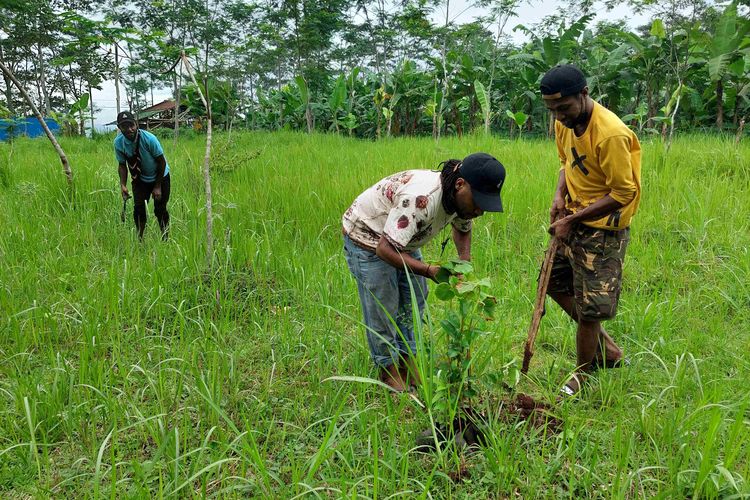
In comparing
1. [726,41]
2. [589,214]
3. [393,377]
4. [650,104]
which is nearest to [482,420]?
[393,377]

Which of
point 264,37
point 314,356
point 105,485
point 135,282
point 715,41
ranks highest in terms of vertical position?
point 264,37

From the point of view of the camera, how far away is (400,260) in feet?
7.20

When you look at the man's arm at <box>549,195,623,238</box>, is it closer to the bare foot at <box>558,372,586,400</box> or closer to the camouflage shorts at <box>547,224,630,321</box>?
the camouflage shorts at <box>547,224,630,321</box>

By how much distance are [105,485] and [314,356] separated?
1172 millimetres

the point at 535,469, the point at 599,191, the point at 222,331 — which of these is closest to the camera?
the point at 535,469

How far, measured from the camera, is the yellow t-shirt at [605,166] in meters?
2.33

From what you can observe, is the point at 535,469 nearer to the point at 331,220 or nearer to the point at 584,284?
the point at 584,284

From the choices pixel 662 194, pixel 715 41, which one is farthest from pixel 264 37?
pixel 662 194

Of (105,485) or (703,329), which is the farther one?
(703,329)

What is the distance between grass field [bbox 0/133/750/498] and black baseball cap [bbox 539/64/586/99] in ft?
3.95

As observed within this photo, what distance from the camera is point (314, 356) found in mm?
2834

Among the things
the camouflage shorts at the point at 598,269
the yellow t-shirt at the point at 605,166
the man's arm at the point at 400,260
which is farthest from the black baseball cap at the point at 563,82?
the man's arm at the point at 400,260

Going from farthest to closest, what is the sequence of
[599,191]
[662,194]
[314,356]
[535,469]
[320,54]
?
[320,54] < [662,194] < [314,356] < [599,191] < [535,469]

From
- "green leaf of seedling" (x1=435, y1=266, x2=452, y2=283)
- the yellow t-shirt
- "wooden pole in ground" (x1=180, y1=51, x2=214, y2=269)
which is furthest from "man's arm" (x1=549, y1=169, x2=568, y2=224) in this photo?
"wooden pole in ground" (x1=180, y1=51, x2=214, y2=269)
